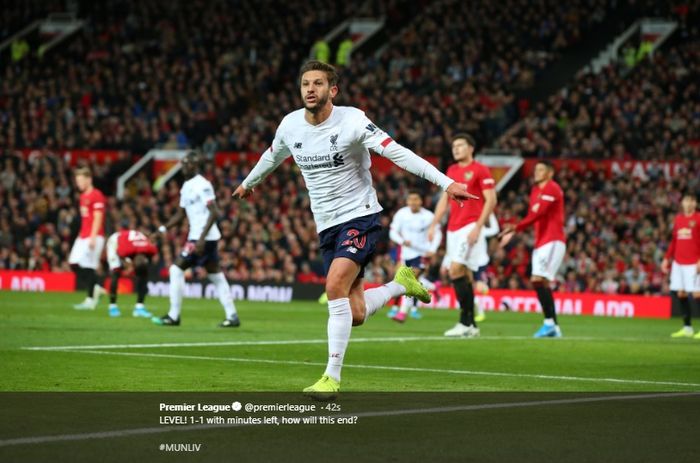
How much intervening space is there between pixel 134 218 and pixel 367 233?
25.4m

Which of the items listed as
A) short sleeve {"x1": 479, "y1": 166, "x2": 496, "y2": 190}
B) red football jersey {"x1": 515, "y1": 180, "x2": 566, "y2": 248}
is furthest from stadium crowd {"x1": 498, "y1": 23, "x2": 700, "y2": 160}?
short sleeve {"x1": 479, "y1": 166, "x2": 496, "y2": 190}

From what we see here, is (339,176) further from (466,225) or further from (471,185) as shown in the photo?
(466,225)

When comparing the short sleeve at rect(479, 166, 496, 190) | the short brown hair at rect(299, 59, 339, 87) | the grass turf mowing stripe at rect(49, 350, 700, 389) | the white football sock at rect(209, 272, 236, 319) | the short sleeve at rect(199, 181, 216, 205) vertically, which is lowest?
the grass turf mowing stripe at rect(49, 350, 700, 389)

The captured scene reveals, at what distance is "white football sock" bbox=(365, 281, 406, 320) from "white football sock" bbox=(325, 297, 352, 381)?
646 millimetres

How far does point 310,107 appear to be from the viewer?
9.28 metres

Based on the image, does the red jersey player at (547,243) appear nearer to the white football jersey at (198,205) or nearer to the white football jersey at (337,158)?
the white football jersey at (198,205)

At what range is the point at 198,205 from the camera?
56.7ft

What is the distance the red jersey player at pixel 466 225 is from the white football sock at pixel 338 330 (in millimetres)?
6834

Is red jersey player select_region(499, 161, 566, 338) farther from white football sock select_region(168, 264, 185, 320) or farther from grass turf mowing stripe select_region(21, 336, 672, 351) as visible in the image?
white football sock select_region(168, 264, 185, 320)

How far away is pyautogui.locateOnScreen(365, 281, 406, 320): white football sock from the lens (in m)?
9.98

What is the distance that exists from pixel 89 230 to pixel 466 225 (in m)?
8.04

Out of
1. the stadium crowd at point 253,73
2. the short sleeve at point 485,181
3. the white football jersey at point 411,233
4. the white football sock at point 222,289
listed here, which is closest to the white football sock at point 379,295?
the short sleeve at point 485,181

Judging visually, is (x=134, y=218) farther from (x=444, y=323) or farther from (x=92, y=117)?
(x=444, y=323)
